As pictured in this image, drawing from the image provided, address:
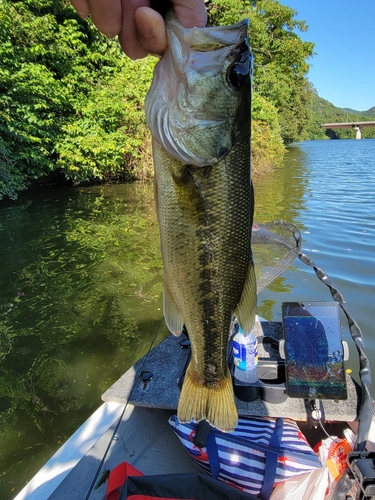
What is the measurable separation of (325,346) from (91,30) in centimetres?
1994

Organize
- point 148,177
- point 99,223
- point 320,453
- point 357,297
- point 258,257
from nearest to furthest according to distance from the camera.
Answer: point 320,453, point 258,257, point 357,297, point 99,223, point 148,177

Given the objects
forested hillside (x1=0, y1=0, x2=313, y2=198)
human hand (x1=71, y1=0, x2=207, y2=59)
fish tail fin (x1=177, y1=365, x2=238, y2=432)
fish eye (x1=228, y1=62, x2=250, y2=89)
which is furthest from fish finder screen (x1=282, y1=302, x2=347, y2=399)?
forested hillside (x1=0, y1=0, x2=313, y2=198)

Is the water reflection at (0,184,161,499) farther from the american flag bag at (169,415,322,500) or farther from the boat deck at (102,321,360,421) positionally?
the american flag bag at (169,415,322,500)

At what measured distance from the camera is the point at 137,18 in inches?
51.5

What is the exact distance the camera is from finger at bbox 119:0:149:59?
1.36m

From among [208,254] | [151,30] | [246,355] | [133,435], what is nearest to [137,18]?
[151,30]

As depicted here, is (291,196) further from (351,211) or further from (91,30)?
(91,30)

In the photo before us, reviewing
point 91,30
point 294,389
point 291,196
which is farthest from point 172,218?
point 91,30

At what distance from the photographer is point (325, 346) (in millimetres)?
2770

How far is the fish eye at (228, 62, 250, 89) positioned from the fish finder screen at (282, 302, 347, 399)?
1981 millimetres

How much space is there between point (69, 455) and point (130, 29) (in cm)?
275

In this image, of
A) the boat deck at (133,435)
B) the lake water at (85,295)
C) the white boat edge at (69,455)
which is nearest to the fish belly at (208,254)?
the boat deck at (133,435)

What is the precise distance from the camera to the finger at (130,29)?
1.36 meters

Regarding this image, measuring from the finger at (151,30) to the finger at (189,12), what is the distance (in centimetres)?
8
